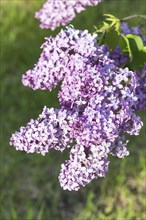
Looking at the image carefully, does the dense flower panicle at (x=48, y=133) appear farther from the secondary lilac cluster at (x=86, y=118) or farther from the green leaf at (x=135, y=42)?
the green leaf at (x=135, y=42)

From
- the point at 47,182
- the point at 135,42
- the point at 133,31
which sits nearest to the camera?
the point at 135,42

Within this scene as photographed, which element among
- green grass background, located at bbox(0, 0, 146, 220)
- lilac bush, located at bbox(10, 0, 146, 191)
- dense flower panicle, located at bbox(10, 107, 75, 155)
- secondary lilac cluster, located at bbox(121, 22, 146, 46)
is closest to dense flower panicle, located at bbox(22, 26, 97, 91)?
lilac bush, located at bbox(10, 0, 146, 191)

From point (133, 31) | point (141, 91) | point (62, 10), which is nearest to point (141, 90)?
point (141, 91)

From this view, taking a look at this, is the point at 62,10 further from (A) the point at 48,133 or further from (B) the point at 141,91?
(A) the point at 48,133

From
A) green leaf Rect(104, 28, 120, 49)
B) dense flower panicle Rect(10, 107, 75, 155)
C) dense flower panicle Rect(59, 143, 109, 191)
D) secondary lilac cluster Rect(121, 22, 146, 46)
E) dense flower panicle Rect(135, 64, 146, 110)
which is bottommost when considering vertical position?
dense flower panicle Rect(59, 143, 109, 191)

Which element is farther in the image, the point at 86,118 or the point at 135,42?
the point at 135,42

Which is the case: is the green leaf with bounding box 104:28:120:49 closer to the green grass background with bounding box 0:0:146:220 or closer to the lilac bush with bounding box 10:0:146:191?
the lilac bush with bounding box 10:0:146:191

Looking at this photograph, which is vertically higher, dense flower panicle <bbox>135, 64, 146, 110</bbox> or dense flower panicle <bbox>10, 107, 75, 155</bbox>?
dense flower panicle <bbox>135, 64, 146, 110</bbox>

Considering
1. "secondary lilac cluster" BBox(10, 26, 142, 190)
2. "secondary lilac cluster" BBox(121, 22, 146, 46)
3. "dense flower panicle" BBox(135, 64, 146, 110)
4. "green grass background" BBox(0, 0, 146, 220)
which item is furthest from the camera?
"green grass background" BBox(0, 0, 146, 220)
